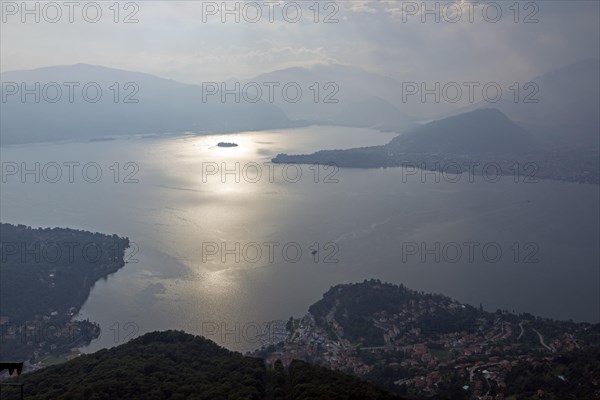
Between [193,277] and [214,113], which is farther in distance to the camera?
[214,113]

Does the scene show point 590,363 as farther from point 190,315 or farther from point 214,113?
point 214,113

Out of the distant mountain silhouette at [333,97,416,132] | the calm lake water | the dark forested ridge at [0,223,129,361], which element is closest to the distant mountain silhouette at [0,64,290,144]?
the distant mountain silhouette at [333,97,416,132]

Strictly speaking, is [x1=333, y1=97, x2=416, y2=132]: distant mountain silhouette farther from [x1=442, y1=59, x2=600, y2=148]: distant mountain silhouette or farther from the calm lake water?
the calm lake water

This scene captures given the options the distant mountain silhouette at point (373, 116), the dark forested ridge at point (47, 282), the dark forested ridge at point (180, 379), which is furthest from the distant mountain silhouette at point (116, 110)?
the dark forested ridge at point (180, 379)

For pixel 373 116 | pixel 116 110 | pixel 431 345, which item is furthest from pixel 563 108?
pixel 431 345

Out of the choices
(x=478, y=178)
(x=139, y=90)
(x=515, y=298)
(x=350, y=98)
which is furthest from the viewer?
(x=350, y=98)

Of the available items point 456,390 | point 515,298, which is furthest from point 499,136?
point 456,390
